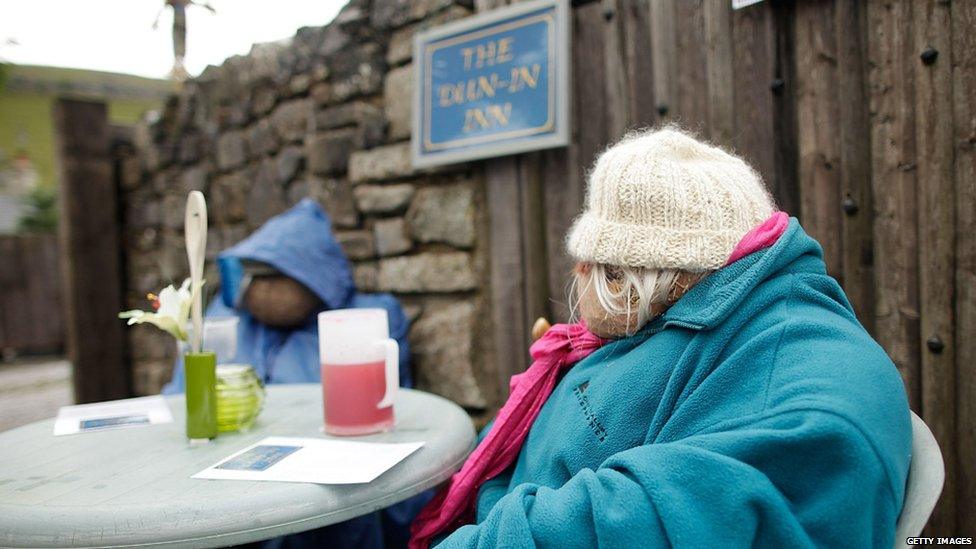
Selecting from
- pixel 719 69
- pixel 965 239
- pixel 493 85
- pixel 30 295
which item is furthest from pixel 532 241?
pixel 30 295

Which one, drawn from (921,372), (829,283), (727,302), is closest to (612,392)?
(727,302)

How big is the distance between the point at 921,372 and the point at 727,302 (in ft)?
2.73

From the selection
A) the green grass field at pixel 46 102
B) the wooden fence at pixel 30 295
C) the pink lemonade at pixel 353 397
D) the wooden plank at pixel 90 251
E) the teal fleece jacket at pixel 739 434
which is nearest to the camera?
the teal fleece jacket at pixel 739 434

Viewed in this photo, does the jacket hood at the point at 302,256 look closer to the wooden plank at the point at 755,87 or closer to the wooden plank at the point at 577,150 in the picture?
the wooden plank at the point at 577,150

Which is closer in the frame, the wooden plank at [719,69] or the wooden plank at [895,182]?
the wooden plank at [895,182]

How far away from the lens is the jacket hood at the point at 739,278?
0.90m

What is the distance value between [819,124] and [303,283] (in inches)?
65.4

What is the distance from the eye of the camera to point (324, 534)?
62.4 inches

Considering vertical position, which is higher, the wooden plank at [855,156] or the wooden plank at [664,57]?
the wooden plank at [664,57]

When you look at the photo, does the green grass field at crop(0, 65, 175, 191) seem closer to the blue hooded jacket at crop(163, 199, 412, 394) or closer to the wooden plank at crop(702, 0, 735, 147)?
the blue hooded jacket at crop(163, 199, 412, 394)

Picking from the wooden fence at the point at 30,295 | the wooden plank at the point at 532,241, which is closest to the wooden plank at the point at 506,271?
the wooden plank at the point at 532,241

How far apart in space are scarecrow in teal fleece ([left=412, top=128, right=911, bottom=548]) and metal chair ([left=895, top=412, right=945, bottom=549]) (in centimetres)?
3

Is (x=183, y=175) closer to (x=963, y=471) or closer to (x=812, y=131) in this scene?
(x=812, y=131)

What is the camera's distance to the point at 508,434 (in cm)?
118
